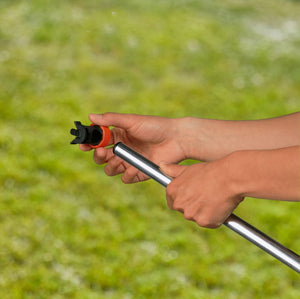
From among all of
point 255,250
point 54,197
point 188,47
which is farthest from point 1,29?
point 255,250

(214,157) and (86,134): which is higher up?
(86,134)

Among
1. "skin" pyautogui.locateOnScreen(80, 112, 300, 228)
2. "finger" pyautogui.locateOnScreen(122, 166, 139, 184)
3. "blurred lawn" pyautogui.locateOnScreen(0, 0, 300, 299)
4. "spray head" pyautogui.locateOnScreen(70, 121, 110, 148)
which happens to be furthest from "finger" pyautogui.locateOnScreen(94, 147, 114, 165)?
"blurred lawn" pyautogui.locateOnScreen(0, 0, 300, 299)

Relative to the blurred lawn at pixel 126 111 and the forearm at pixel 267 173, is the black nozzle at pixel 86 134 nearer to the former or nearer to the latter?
the forearm at pixel 267 173

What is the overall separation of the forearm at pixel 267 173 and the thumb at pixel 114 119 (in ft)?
2.51

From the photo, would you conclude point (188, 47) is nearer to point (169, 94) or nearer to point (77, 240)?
point (169, 94)

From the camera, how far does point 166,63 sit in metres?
7.16

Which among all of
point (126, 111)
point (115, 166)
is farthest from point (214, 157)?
point (126, 111)

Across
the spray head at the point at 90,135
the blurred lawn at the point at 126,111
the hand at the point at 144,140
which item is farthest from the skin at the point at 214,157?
the blurred lawn at the point at 126,111

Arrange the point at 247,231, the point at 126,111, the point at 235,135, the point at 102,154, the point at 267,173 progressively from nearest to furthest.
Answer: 1. the point at 267,173
2. the point at 247,231
3. the point at 102,154
4. the point at 235,135
5. the point at 126,111

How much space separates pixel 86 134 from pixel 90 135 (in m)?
0.03

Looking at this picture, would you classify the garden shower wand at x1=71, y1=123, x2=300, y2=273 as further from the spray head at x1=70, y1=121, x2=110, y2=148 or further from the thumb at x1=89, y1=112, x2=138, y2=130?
the thumb at x1=89, y1=112, x2=138, y2=130

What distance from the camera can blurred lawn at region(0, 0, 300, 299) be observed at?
12.8ft

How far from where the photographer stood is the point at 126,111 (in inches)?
231

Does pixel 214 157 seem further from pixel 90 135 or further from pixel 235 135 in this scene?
pixel 90 135
